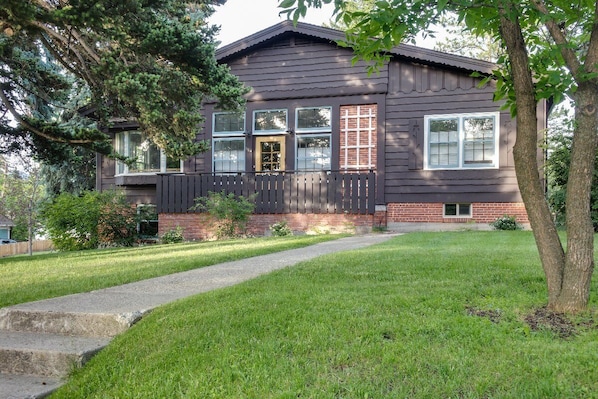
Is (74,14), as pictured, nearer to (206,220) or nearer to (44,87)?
(44,87)

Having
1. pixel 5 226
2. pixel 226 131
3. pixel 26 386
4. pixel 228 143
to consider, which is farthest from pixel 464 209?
pixel 5 226

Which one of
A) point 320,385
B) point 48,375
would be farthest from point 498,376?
point 48,375

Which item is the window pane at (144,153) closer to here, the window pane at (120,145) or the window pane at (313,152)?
the window pane at (120,145)

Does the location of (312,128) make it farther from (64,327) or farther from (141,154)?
(64,327)

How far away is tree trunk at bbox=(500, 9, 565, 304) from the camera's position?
3.61 meters

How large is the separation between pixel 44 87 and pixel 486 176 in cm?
1034

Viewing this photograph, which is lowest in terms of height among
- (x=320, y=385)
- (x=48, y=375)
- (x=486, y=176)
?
(x=48, y=375)

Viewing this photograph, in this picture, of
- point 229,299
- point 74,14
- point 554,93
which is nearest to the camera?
point 554,93

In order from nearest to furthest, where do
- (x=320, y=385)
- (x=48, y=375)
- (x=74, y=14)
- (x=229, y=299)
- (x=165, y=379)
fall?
(x=320, y=385)
(x=165, y=379)
(x=48, y=375)
(x=229, y=299)
(x=74, y=14)

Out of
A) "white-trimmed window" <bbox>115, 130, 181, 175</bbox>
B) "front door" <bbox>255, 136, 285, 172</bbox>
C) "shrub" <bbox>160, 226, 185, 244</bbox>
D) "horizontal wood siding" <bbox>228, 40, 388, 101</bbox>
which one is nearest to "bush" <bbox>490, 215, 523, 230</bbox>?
"horizontal wood siding" <bbox>228, 40, 388, 101</bbox>

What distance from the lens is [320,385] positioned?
2.48 m

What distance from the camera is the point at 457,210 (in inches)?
512

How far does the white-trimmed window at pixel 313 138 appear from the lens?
547 inches

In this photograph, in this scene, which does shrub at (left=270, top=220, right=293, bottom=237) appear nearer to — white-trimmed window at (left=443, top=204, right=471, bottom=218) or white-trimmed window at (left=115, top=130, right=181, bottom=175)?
white-trimmed window at (left=443, top=204, right=471, bottom=218)
